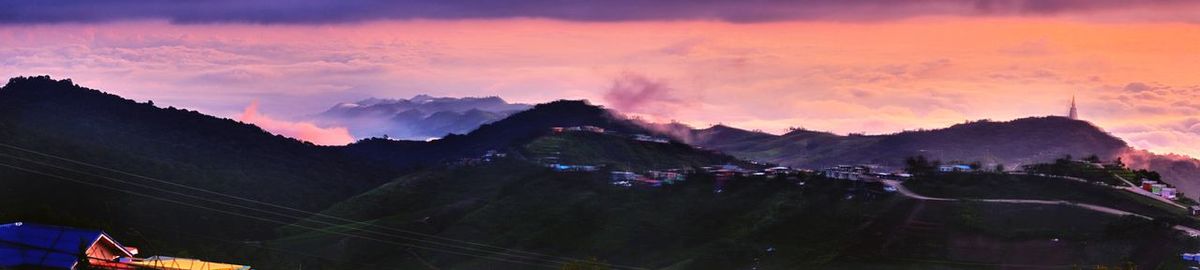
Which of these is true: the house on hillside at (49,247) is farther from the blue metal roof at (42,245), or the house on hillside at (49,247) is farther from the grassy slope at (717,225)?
the grassy slope at (717,225)

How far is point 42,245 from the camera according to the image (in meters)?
54.8

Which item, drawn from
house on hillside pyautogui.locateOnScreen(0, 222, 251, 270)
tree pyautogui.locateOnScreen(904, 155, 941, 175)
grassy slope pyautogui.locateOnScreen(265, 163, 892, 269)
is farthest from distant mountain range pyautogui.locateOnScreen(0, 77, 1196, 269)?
house on hillside pyautogui.locateOnScreen(0, 222, 251, 270)

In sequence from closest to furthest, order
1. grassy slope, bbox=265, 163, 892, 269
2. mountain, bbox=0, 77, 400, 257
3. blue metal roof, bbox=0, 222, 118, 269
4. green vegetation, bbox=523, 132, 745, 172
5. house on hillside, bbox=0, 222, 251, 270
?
house on hillside, bbox=0, 222, 251, 270 < blue metal roof, bbox=0, 222, 118, 269 < mountain, bbox=0, 77, 400, 257 < grassy slope, bbox=265, 163, 892, 269 < green vegetation, bbox=523, 132, 745, 172

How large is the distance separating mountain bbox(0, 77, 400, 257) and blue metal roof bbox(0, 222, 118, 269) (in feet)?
109

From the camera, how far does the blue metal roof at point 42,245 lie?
2121 inches

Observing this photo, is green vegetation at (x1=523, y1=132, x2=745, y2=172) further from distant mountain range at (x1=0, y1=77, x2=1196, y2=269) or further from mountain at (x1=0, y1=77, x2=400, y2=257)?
mountain at (x1=0, y1=77, x2=400, y2=257)

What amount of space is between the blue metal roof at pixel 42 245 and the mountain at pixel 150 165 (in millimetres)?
33154

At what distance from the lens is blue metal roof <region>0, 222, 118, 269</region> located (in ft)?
177

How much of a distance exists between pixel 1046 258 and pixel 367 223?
69786mm

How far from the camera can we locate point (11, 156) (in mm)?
117000

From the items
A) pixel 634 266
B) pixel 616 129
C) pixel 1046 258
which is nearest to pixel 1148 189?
pixel 1046 258

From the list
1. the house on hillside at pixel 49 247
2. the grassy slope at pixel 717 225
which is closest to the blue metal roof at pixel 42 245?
the house on hillside at pixel 49 247

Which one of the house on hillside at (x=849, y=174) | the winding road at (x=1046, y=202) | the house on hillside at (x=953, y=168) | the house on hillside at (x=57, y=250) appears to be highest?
the house on hillside at (x=953, y=168)

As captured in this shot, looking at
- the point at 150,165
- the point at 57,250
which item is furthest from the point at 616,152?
the point at 57,250
